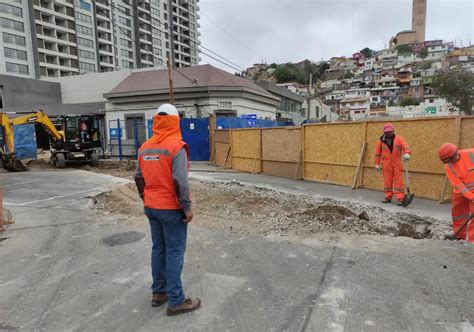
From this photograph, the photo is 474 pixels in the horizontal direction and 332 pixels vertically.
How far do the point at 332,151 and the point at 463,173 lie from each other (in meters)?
5.35

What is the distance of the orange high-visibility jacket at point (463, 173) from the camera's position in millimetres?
4727

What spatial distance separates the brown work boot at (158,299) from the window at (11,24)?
219 ft

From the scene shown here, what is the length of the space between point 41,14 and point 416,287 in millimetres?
73745

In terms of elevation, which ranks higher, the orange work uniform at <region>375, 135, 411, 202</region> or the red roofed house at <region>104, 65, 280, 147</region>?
the red roofed house at <region>104, 65, 280, 147</region>

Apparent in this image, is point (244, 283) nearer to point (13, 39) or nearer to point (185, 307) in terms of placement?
point (185, 307)

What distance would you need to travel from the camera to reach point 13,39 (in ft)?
183

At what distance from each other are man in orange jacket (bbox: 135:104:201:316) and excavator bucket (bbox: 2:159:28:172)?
636 inches

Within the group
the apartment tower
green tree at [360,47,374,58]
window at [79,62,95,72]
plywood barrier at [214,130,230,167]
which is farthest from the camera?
green tree at [360,47,374,58]

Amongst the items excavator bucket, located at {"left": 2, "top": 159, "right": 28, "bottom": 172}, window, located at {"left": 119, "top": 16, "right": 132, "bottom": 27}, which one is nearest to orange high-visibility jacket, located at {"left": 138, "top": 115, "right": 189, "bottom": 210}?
excavator bucket, located at {"left": 2, "top": 159, "right": 28, "bottom": 172}

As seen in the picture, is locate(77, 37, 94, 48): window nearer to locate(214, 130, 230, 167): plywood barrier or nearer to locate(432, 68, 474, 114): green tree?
locate(432, 68, 474, 114): green tree

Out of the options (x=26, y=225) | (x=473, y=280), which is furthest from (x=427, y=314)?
(x=26, y=225)

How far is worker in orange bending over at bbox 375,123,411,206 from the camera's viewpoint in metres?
7.48

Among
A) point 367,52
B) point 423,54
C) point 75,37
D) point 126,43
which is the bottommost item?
point 75,37

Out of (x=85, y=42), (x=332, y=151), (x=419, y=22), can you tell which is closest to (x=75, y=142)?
(x=332, y=151)
